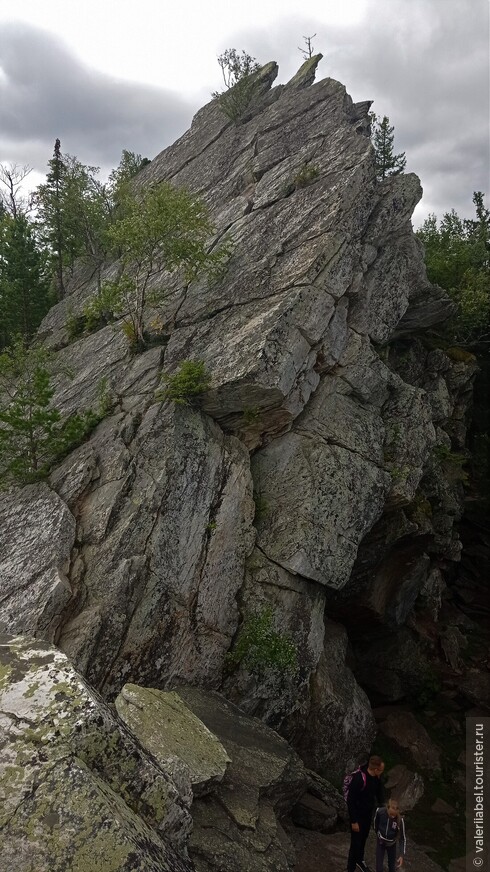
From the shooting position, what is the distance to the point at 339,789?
64.1 feet

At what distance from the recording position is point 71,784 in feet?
22.3

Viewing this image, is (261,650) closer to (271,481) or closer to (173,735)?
(173,735)

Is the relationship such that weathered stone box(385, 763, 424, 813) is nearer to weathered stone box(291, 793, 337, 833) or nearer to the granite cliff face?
the granite cliff face

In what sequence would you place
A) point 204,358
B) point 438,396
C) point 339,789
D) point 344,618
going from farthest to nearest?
point 438,396 < point 344,618 < point 204,358 < point 339,789

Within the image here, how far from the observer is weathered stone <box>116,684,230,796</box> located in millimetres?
11125

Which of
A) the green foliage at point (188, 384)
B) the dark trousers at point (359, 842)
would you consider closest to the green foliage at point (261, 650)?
the dark trousers at point (359, 842)

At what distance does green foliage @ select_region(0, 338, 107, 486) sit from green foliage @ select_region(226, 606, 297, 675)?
9152 mm

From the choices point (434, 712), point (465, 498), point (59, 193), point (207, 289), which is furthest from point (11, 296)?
point (434, 712)

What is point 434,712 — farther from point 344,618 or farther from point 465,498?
point 465,498

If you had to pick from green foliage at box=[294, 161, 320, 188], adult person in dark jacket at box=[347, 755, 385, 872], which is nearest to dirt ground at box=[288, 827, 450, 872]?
adult person in dark jacket at box=[347, 755, 385, 872]

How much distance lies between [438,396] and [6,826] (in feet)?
97.5

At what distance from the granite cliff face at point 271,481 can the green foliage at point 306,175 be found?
11 cm

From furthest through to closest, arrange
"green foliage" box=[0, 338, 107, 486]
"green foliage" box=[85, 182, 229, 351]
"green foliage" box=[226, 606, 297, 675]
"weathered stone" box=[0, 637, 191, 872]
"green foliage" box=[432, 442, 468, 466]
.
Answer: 1. "green foliage" box=[432, 442, 468, 466]
2. "green foliage" box=[85, 182, 229, 351]
3. "green foliage" box=[0, 338, 107, 486]
4. "green foliage" box=[226, 606, 297, 675]
5. "weathered stone" box=[0, 637, 191, 872]

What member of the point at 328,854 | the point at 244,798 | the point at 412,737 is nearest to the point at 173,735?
the point at 244,798
